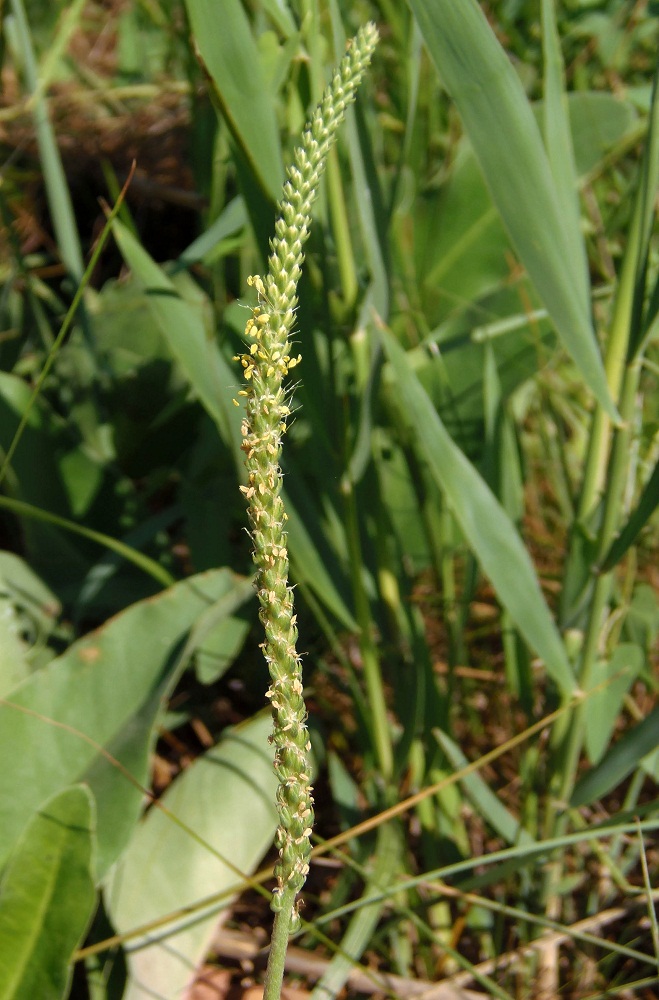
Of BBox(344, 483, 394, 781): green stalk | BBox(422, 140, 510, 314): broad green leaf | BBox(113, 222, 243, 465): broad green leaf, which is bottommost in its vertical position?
BBox(344, 483, 394, 781): green stalk

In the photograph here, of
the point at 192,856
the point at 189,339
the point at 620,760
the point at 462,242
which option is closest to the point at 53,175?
the point at 189,339

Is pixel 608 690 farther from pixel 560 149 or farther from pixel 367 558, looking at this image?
pixel 560 149

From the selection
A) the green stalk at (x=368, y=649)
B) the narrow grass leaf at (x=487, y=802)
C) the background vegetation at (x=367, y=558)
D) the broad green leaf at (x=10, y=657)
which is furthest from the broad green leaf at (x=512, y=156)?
the broad green leaf at (x=10, y=657)

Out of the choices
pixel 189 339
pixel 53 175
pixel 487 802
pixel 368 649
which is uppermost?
pixel 53 175

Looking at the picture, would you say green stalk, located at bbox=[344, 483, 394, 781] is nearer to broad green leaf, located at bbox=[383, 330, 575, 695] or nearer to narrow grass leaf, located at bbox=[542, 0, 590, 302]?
broad green leaf, located at bbox=[383, 330, 575, 695]

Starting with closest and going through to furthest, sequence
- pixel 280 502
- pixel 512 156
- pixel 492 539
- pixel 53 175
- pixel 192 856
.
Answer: pixel 280 502
pixel 512 156
pixel 492 539
pixel 192 856
pixel 53 175

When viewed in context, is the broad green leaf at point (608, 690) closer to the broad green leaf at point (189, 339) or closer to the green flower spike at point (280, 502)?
the broad green leaf at point (189, 339)

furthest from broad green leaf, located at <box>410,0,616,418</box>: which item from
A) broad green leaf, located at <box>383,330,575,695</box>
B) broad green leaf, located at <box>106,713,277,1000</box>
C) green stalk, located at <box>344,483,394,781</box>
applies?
broad green leaf, located at <box>106,713,277,1000</box>
